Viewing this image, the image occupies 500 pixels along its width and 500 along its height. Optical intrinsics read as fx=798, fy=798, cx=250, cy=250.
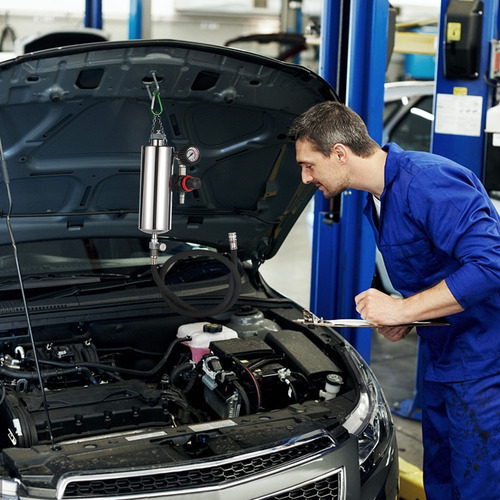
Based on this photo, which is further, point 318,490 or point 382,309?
point 382,309

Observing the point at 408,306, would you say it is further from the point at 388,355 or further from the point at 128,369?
the point at 388,355

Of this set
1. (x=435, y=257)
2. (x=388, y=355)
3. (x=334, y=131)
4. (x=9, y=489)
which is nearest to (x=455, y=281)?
(x=435, y=257)

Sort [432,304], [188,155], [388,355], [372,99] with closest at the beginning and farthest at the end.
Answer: [432,304] → [188,155] → [372,99] → [388,355]

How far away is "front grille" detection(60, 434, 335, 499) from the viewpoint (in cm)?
186

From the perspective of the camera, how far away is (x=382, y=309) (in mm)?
2225

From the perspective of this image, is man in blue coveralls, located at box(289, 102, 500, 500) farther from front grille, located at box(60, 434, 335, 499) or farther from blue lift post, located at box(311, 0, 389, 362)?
blue lift post, located at box(311, 0, 389, 362)

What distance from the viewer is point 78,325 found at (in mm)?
2732

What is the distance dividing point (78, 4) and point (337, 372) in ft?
32.3

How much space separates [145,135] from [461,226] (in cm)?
108

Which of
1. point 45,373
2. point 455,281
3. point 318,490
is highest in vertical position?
point 455,281

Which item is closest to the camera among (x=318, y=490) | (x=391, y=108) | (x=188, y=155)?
(x=318, y=490)

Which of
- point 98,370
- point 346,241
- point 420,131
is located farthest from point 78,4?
point 98,370

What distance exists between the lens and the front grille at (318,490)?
1991 millimetres

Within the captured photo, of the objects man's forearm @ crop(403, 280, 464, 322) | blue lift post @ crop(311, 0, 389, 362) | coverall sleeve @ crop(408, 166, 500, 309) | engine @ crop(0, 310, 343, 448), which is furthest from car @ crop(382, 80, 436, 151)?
man's forearm @ crop(403, 280, 464, 322)
